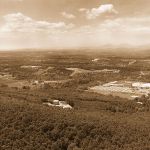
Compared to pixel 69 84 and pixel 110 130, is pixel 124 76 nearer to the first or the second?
pixel 69 84

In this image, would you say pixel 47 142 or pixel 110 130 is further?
pixel 110 130

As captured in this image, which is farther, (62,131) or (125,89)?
(125,89)

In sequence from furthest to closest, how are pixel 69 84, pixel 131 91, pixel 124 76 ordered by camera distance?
1. pixel 124 76
2. pixel 69 84
3. pixel 131 91

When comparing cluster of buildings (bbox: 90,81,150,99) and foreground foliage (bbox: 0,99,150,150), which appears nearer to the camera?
foreground foliage (bbox: 0,99,150,150)

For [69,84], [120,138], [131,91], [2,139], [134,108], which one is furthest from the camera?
[69,84]

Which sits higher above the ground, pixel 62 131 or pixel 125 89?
pixel 62 131

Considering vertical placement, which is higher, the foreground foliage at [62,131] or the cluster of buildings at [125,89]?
the foreground foliage at [62,131]

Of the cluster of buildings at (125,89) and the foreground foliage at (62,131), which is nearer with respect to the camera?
the foreground foliage at (62,131)

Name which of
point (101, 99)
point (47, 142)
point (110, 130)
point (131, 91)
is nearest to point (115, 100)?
point (101, 99)

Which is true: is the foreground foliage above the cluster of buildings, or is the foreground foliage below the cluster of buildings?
above
